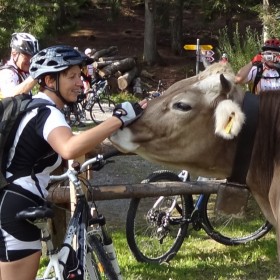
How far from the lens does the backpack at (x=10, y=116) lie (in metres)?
2.83

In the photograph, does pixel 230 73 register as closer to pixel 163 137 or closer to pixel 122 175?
pixel 163 137

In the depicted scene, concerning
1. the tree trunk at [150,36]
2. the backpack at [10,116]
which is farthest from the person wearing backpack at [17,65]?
the tree trunk at [150,36]

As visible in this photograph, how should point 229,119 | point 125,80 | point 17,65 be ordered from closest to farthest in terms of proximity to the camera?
point 229,119 < point 17,65 < point 125,80

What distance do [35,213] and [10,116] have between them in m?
0.49

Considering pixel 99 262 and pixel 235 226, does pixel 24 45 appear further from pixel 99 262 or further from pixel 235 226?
pixel 235 226

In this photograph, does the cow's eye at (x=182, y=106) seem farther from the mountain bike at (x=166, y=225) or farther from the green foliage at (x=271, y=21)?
the green foliage at (x=271, y=21)

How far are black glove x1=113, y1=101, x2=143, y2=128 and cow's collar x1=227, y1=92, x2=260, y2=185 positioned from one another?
1.67 feet

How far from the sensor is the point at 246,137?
8.96 ft

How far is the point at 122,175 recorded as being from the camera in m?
8.40

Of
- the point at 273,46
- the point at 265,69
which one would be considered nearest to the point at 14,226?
the point at 265,69

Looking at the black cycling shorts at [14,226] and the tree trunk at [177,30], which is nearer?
the black cycling shorts at [14,226]

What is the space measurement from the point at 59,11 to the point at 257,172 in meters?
16.6

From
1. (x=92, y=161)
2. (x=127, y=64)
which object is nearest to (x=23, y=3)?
(x=127, y=64)

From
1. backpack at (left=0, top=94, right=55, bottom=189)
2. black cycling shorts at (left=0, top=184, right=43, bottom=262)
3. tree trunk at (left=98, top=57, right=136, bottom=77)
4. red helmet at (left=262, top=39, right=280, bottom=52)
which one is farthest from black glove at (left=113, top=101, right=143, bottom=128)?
tree trunk at (left=98, top=57, right=136, bottom=77)
